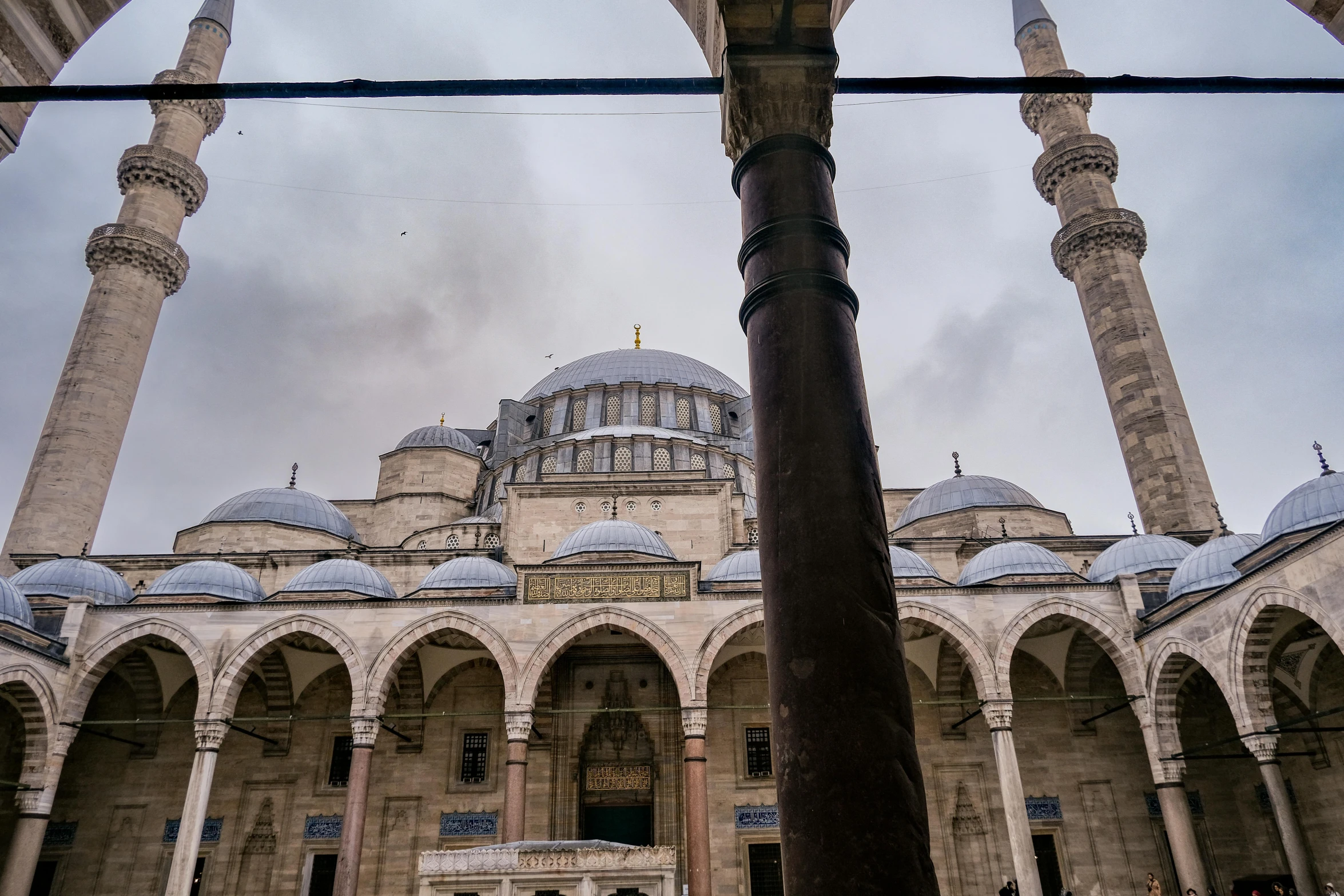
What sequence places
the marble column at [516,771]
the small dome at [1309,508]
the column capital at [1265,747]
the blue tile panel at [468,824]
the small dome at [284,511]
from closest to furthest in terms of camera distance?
the column capital at [1265,747] → the small dome at [1309,508] → the marble column at [516,771] → the blue tile panel at [468,824] → the small dome at [284,511]

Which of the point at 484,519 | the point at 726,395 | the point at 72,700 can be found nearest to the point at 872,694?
the point at 72,700

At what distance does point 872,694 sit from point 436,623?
12267 mm

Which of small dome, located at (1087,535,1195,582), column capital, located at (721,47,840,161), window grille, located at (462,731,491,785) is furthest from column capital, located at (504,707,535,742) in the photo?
column capital, located at (721,47,840,161)

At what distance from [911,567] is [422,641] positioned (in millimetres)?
7889

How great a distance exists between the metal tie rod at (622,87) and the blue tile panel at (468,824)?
553 inches

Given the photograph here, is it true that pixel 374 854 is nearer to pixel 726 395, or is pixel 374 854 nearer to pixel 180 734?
pixel 180 734

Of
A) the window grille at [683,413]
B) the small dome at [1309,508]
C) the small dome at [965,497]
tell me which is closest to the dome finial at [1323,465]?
the small dome at [1309,508]

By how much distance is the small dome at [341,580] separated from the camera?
47.0 ft

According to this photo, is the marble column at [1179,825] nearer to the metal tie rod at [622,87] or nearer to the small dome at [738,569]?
the small dome at [738,569]

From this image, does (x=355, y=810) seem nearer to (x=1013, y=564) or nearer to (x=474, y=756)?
(x=474, y=756)

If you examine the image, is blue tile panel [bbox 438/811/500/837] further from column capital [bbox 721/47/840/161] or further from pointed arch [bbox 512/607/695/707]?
column capital [bbox 721/47/840/161]

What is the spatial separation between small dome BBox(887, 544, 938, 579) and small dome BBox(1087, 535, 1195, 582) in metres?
2.67

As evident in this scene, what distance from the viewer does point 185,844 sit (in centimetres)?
1188

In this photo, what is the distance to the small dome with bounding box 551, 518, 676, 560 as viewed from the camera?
1521 cm
